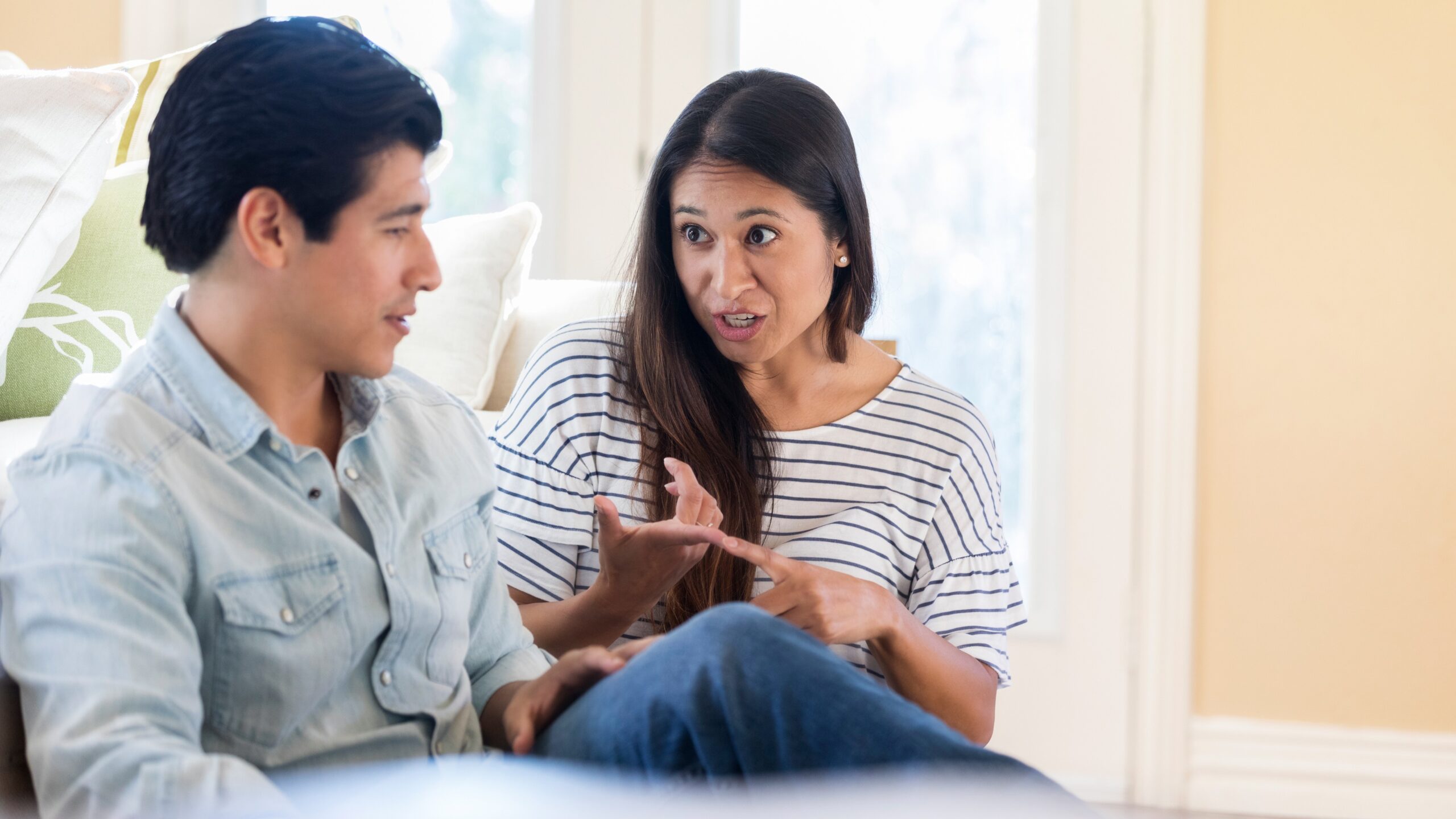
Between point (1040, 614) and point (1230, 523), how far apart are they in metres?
0.36

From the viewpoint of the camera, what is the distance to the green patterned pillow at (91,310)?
1.33 m

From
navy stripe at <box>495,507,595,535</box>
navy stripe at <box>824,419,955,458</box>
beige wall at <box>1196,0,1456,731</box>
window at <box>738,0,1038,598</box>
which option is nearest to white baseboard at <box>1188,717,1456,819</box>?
beige wall at <box>1196,0,1456,731</box>

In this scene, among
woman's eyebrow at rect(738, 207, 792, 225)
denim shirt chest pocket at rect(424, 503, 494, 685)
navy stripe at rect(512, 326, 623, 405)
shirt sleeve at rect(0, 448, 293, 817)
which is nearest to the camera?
shirt sleeve at rect(0, 448, 293, 817)

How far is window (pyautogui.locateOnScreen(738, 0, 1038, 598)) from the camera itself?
2264 millimetres

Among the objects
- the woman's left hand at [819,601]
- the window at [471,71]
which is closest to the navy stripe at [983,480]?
the woman's left hand at [819,601]

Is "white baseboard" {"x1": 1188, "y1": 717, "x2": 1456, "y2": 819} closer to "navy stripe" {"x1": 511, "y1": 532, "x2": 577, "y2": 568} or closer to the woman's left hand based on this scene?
the woman's left hand

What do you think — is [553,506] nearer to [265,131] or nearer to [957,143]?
[265,131]

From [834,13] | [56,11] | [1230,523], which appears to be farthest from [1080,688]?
[56,11]

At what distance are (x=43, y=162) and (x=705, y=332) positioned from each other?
0.69m

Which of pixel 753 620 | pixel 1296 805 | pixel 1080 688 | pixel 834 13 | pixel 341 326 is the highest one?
pixel 834 13

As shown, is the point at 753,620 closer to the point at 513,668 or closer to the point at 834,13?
the point at 513,668

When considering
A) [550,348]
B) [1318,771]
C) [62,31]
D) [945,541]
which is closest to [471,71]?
[62,31]

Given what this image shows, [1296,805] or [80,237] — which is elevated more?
[80,237]

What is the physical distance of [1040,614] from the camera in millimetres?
2250
